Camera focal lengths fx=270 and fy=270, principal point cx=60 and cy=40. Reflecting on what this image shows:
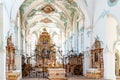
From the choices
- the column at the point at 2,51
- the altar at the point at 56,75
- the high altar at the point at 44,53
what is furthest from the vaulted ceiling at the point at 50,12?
the column at the point at 2,51

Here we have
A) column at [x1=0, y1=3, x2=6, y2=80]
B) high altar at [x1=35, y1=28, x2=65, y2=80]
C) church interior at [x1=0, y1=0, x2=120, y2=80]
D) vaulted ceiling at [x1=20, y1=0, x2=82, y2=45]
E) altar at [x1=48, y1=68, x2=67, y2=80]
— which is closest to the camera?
column at [x1=0, y1=3, x2=6, y2=80]

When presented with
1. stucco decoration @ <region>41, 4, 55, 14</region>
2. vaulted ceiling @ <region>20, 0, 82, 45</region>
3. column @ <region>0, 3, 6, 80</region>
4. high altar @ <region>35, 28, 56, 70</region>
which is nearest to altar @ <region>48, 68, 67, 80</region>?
column @ <region>0, 3, 6, 80</region>

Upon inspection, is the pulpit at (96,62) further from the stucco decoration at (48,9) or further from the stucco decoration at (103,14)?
the stucco decoration at (48,9)

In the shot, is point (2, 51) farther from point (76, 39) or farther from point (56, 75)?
point (76, 39)

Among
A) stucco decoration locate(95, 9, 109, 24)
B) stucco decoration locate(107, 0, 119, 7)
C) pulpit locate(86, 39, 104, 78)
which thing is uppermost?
stucco decoration locate(107, 0, 119, 7)

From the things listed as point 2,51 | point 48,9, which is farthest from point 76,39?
point 2,51

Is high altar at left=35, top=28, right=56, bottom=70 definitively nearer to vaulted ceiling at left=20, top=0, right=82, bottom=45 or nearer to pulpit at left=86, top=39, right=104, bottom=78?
vaulted ceiling at left=20, top=0, right=82, bottom=45

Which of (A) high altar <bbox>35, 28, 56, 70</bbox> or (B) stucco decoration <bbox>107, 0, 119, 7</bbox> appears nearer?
(B) stucco decoration <bbox>107, 0, 119, 7</bbox>

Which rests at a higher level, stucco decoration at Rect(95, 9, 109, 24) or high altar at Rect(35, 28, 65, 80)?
stucco decoration at Rect(95, 9, 109, 24)

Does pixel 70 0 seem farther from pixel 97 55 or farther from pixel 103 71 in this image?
pixel 103 71

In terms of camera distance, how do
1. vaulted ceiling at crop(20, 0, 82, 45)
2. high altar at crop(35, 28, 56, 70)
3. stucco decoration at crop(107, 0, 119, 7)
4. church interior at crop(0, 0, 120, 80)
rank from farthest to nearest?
high altar at crop(35, 28, 56, 70), vaulted ceiling at crop(20, 0, 82, 45), church interior at crop(0, 0, 120, 80), stucco decoration at crop(107, 0, 119, 7)

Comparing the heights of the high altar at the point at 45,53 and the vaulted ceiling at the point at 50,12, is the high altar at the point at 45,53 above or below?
below

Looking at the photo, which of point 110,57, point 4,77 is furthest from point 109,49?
point 4,77

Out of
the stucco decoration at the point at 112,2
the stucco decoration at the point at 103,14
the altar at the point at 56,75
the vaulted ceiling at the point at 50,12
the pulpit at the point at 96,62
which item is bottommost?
the altar at the point at 56,75
